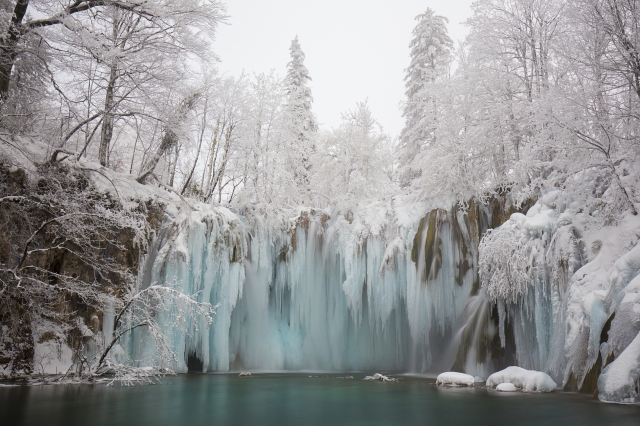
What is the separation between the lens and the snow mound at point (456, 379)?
9625 millimetres

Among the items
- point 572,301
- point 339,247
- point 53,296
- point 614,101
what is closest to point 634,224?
point 572,301

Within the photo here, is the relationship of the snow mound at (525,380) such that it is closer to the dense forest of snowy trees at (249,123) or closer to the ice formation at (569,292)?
the ice formation at (569,292)

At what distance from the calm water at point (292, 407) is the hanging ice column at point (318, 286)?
13.4 feet

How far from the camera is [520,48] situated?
47.3ft

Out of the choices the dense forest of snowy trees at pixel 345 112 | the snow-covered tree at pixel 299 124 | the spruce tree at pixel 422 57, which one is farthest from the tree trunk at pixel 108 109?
the spruce tree at pixel 422 57

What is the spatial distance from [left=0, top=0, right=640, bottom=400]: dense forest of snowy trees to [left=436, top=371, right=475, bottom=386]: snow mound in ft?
6.23

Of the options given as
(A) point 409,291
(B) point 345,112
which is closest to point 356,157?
(B) point 345,112

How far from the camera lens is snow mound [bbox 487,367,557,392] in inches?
327

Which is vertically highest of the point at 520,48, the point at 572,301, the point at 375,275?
the point at 520,48

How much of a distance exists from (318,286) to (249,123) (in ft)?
24.9

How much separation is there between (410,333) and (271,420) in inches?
361

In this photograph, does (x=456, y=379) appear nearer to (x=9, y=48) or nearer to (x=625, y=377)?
(x=625, y=377)

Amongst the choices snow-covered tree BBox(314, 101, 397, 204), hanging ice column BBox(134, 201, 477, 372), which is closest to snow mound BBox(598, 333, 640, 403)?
hanging ice column BBox(134, 201, 477, 372)

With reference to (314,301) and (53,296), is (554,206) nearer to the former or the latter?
(314,301)
